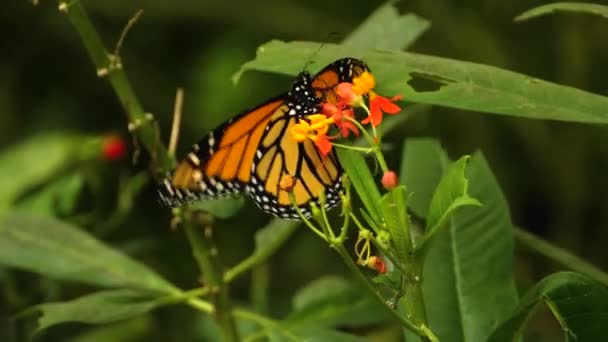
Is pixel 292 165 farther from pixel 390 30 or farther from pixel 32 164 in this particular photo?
pixel 32 164

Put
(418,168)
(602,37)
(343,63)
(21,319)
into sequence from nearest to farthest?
(343,63), (418,168), (21,319), (602,37)

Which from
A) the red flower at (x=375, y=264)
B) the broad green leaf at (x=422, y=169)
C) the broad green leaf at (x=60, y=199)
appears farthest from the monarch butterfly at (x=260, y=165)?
the broad green leaf at (x=60, y=199)

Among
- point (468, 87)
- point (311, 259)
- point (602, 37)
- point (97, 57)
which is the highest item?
point (97, 57)

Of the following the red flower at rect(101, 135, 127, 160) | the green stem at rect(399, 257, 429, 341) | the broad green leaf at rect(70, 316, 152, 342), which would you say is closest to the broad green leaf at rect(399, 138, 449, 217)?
the green stem at rect(399, 257, 429, 341)

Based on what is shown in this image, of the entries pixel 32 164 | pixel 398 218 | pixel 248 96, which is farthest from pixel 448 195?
pixel 248 96

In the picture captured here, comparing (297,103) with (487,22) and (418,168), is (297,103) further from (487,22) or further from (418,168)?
(487,22)

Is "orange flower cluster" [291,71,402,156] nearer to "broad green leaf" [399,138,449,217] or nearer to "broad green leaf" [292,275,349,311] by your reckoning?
"broad green leaf" [399,138,449,217]

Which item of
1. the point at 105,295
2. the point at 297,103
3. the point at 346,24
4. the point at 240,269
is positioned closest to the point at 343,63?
the point at 297,103
